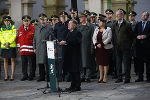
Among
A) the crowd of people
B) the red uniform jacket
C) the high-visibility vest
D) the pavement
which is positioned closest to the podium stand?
the crowd of people

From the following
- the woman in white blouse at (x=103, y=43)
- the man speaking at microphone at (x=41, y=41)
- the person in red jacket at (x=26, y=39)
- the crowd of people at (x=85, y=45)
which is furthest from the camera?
the person in red jacket at (x=26, y=39)

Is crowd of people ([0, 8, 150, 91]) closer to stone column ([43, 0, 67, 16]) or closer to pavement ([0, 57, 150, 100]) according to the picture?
pavement ([0, 57, 150, 100])

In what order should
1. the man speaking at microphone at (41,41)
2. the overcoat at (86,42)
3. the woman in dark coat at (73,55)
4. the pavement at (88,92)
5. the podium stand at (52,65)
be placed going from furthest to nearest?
the man speaking at microphone at (41,41)
the overcoat at (86,42)
the woman in dark coat at (73,55)
the podium stand at (52,65)
the pavement at (88,92)

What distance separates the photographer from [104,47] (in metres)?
14.4

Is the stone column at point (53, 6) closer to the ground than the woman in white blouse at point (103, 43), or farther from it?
farther from it

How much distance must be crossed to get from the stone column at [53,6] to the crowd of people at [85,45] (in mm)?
9706

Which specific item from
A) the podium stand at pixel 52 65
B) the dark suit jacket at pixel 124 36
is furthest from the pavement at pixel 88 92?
the dark suit jacket at pixel 124 36

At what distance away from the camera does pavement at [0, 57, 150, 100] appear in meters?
12.3

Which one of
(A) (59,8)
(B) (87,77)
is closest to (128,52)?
(B) (87,77)

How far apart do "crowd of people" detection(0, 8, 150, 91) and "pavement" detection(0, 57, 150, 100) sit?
35 cm

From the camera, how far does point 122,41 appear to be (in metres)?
14.2

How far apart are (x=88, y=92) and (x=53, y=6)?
13262mm

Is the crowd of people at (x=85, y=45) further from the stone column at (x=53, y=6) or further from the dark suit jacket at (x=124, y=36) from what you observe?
the stone column at (x=53, y=6)

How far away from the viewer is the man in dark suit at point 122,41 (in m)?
14.2
